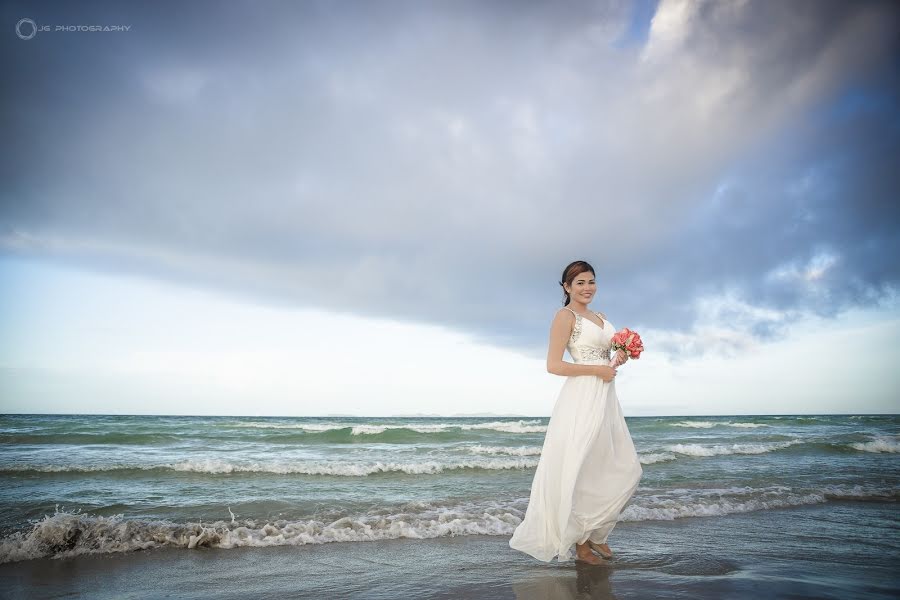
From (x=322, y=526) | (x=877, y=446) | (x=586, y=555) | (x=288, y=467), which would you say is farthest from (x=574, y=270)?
(x=877, y=446)

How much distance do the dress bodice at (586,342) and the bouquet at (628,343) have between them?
124mm

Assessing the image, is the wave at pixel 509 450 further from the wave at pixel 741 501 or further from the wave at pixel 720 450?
the wave at pixel 741 501

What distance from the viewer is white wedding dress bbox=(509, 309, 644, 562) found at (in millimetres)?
4191

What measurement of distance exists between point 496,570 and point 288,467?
928cm

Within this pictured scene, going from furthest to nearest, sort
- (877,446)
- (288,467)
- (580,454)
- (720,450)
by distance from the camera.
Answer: (720,450)
(877,446)
(288,467)
(580,454)

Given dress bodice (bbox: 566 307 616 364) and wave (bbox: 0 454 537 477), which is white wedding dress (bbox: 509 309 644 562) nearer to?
dress bodice (bbox: 566 307 616 364)

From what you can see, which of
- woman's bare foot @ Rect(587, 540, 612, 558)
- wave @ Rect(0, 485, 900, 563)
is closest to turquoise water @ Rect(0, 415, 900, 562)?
wave @ Rect(0, 485, 900, 563)

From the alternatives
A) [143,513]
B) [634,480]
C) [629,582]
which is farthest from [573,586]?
[143,513]

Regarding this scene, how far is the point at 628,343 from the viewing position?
438cm

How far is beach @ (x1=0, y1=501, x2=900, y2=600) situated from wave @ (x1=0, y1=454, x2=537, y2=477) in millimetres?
6522

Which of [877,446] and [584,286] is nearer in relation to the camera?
[584,286]

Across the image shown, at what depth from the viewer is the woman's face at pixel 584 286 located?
4.51m

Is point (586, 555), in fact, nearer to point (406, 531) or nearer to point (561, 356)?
point (561, 356)

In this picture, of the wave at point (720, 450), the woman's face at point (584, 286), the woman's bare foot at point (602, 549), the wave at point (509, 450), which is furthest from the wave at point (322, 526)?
the wave at point (720, 450)
